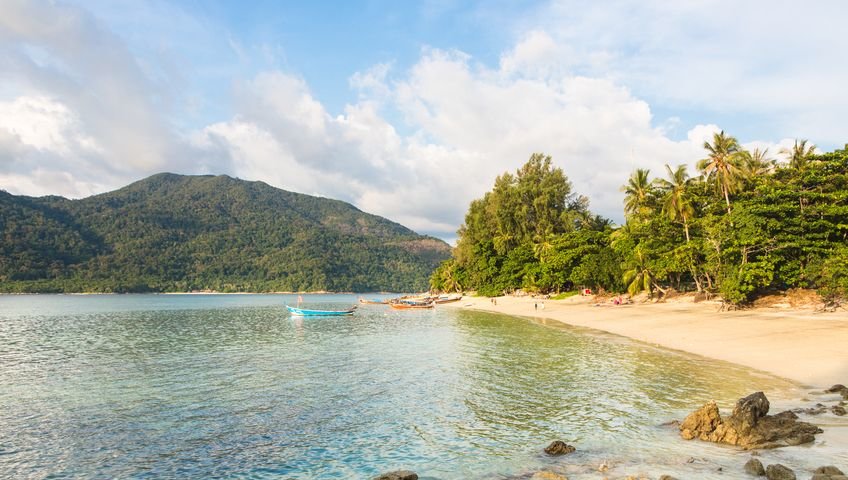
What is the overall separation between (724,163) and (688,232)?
806 centimetres

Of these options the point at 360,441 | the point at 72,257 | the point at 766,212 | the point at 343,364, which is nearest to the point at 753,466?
the point at 360,441

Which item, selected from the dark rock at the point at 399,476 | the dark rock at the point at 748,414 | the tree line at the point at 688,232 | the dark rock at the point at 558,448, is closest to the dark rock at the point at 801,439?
the dark rock at the point at 748,414

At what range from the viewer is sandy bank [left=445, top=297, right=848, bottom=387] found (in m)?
20.9

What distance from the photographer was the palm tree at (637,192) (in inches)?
2518

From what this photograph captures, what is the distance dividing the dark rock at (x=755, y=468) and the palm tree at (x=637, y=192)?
57886mm

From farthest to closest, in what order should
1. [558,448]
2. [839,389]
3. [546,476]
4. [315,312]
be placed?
[315,312] → [839,389] → [558,448] → [546,476]

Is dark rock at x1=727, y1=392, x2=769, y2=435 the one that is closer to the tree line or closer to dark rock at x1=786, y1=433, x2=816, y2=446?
dark rock at x1=786, y1=433, x2=816, y2=446

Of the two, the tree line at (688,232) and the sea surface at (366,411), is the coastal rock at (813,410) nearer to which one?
the sea surface at (366,411)

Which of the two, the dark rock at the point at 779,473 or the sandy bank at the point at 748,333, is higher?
the sandy bank at the point at 748,333

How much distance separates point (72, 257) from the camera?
200m

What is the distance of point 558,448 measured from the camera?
11.9m

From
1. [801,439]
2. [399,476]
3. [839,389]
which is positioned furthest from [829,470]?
[839,389]

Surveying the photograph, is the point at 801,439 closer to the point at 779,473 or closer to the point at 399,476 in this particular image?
the point at 779,473

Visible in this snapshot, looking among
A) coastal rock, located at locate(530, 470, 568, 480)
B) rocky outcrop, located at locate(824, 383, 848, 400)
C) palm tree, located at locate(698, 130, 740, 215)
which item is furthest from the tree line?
coastal rock, located at locate(530, 470, 568, 480)
